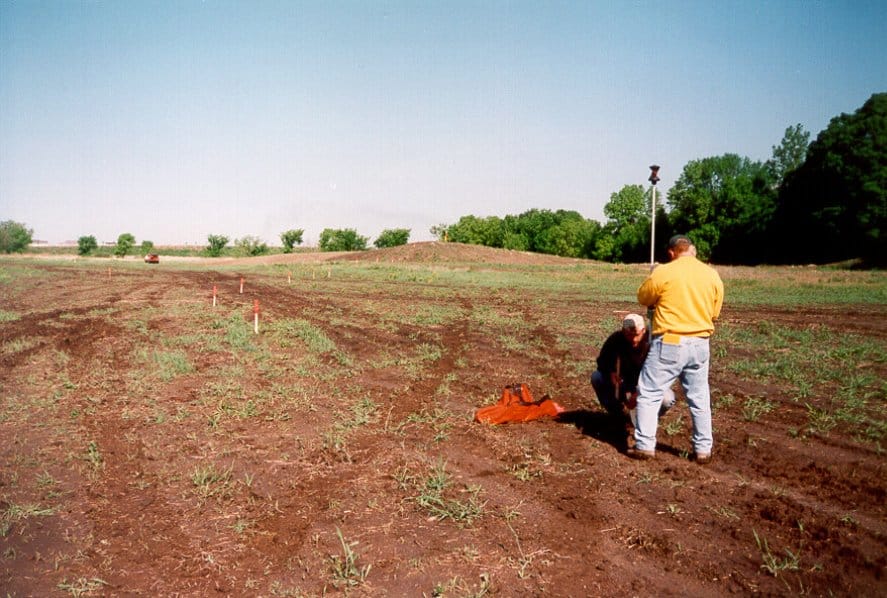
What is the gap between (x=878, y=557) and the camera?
3.70 m

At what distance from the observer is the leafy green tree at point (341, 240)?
11050cm

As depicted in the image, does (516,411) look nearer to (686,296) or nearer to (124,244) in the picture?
(686,296)

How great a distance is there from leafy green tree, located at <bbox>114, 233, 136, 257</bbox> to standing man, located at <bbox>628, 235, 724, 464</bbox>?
123633mm

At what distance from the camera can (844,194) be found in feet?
164

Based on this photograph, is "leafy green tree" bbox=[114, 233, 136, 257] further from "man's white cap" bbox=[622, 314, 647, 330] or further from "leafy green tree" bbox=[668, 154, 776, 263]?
"man's white cap" bbox=[622, 314, 647, 330]

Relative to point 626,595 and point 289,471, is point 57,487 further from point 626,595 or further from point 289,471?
point 626,595

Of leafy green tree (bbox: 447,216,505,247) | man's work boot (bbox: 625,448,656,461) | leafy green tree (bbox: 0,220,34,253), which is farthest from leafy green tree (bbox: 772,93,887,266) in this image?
leafy green tree (bbox: 0,220,34,253)

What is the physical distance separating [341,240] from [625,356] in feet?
356

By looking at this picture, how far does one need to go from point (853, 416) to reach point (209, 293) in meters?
24.1

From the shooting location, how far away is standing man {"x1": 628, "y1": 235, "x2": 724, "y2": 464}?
4.97m

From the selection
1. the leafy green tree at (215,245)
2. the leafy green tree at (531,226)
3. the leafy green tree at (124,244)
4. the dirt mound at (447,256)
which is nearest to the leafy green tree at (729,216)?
the dirt mound at (447,256)

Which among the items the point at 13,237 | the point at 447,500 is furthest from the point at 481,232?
the point at 447,500

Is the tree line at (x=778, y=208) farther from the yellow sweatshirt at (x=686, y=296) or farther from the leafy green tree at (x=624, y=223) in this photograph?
the yellow sweatshirt at (x=686, y=296)

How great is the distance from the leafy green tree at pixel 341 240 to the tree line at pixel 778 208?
41.3 metres
